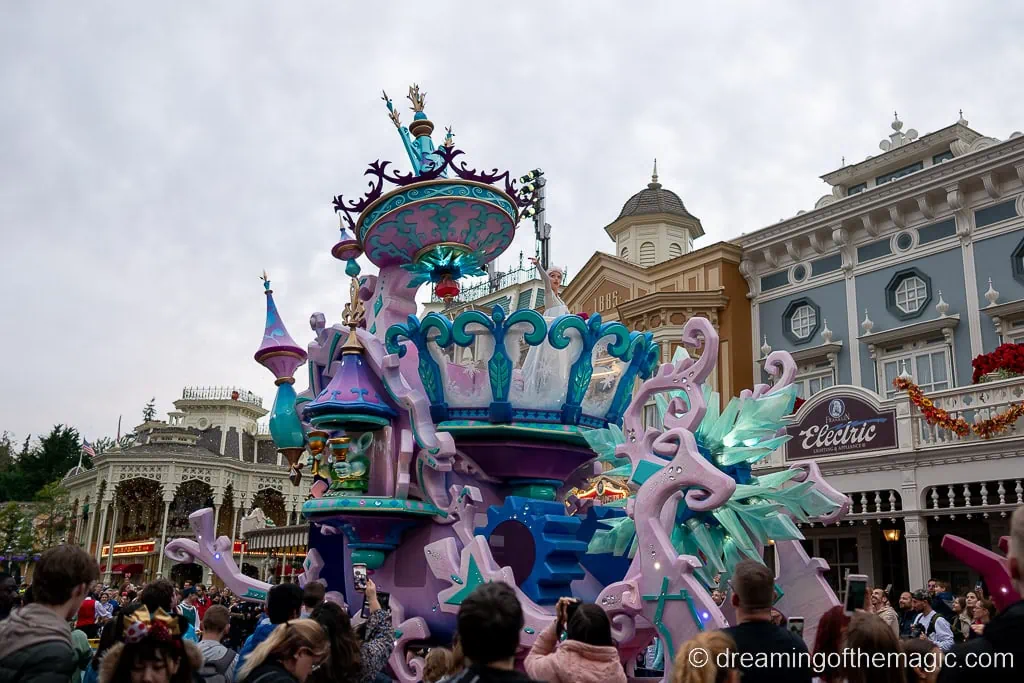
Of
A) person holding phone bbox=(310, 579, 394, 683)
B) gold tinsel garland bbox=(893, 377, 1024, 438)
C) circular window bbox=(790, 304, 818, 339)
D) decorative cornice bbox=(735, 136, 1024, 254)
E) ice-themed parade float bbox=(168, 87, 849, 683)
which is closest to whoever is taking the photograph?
person holding phone bbox=(310, 579, 394, 683)

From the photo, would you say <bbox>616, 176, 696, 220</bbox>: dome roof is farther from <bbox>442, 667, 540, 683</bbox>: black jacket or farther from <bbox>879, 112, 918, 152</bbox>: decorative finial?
<bbox>442, 667, 540, 683</bbox>: black jacket

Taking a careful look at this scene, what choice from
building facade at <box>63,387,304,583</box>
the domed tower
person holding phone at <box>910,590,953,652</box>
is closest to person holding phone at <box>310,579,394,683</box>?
person holding phone at <box>910,590,953,652</box>

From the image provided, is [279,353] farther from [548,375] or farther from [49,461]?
[49,461]

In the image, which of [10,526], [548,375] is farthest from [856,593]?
[10,526]

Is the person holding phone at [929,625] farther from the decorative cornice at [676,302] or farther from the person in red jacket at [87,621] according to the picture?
Result: the decorative cornice at [676,302]

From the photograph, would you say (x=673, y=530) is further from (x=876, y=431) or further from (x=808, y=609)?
(x=876, y=431)

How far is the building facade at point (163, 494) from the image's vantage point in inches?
1487

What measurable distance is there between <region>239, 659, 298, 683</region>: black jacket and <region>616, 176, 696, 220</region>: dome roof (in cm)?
2380

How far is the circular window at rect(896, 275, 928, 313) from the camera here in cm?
1894

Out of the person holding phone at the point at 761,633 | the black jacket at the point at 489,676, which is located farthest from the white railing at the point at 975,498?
the black jacket at the point at 489,676

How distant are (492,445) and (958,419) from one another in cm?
1022

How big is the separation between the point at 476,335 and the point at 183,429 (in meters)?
38.5

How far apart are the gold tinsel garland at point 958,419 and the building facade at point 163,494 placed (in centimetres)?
2809

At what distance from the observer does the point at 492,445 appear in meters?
8.12
